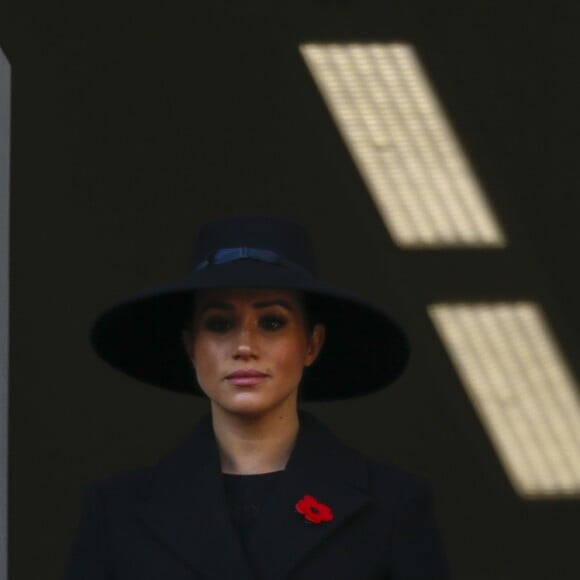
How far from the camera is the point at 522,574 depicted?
→ 131 inches

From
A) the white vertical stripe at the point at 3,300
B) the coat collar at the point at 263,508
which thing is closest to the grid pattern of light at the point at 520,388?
the white vertical stripe at the point at 3,300

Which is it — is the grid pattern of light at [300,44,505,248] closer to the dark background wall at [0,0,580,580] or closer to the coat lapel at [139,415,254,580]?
the dark background wall at [0,0,580,580]

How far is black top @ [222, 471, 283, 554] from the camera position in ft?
7.05

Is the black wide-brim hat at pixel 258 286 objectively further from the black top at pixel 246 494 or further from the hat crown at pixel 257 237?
the black top at pixel 246 494

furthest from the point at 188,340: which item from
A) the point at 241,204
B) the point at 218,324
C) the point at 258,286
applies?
the point at 241,204

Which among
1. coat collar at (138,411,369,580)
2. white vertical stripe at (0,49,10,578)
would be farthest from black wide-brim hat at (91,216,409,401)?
white vertical stripe at (0,49,10,578)

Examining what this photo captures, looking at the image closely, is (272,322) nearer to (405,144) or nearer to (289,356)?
(289,356)

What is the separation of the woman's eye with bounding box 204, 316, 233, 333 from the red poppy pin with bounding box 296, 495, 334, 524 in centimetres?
25

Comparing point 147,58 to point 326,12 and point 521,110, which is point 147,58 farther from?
point 521,110

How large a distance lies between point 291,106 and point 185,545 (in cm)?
142

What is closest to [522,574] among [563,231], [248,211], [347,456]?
[563,231]

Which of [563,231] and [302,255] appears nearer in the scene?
[302,255]

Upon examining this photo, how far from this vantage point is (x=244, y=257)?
214cm

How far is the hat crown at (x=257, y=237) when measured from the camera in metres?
2.17
